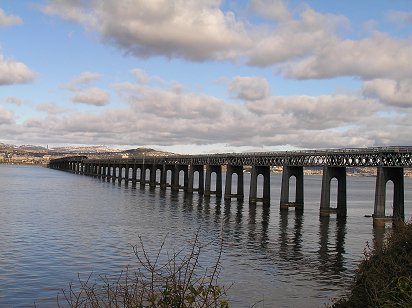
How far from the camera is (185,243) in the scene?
49.1m

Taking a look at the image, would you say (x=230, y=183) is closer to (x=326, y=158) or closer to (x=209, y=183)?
(x=209, y=183)

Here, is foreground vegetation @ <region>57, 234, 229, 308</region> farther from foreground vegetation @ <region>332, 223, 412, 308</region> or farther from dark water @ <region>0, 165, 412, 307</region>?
foreground vegetation @ <region>332, 223, 412, 308</region>

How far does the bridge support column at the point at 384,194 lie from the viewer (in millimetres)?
65438

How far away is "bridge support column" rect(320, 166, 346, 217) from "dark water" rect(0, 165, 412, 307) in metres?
1.52

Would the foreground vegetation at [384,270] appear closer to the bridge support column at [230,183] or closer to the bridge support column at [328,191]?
the bridge support column at [328,191]

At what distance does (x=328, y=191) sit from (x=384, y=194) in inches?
488

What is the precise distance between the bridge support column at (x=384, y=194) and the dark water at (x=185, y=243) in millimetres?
2790

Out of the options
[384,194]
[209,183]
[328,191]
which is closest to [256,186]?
[209,183]

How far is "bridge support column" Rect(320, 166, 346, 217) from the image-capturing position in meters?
77.7

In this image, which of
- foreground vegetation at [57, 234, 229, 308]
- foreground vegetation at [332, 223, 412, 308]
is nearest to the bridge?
foreground vegetation at [332, 223, 412, 308]

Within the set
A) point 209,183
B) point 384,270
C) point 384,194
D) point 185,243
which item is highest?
point 384,194

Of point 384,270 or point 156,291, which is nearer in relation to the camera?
point 384,270

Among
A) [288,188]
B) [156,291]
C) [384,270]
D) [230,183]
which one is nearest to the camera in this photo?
[384,270]

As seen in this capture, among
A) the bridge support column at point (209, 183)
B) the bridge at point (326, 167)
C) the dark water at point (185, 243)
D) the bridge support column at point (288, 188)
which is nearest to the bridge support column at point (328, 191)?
the bridge at point (326, 167)
